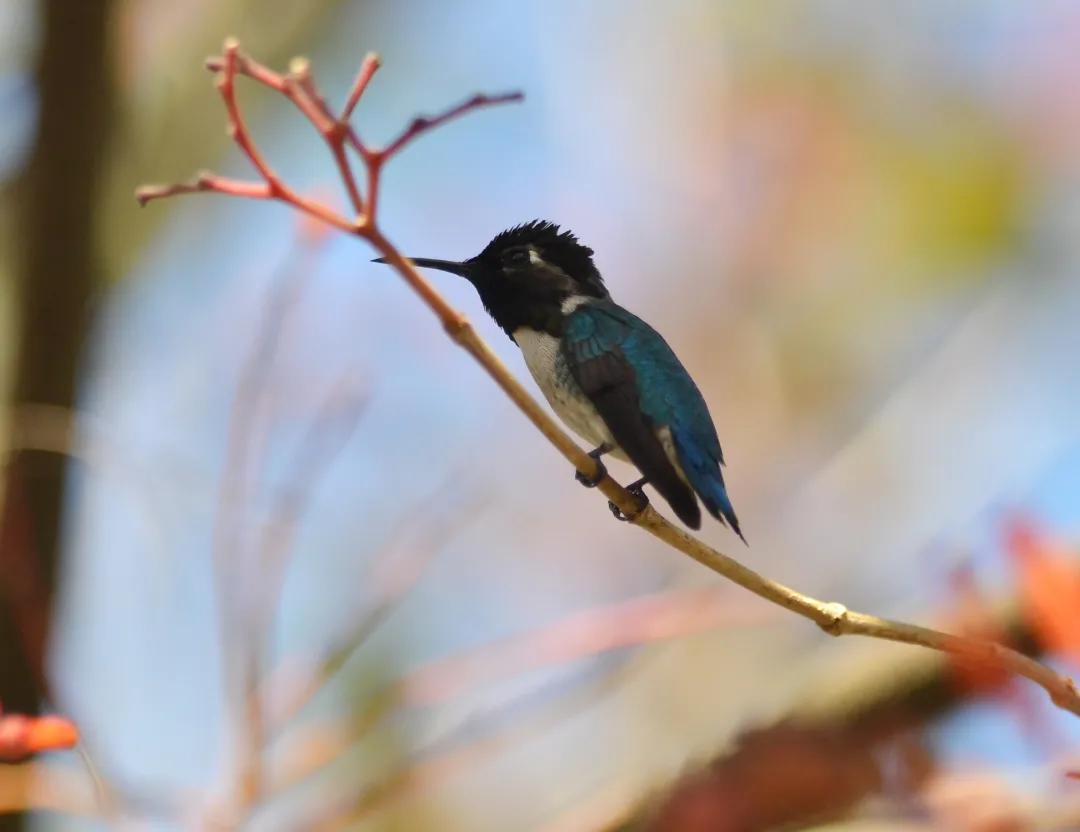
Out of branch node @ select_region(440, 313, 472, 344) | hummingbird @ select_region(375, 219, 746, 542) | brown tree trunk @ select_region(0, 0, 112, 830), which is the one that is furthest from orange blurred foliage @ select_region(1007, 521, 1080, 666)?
brown tree trunk @ select_region(0, 0, 112, 830)

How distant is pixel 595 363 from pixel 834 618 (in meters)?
0.91

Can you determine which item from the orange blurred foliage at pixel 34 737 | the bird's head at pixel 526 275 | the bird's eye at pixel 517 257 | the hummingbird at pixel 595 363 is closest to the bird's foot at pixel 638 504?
the hummingbird at pixel 595 363

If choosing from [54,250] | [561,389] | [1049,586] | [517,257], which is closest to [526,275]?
[517,257]

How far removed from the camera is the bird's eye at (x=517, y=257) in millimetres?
2658

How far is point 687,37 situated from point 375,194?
4266 mm

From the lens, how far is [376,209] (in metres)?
1.31

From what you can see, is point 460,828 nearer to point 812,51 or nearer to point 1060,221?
point 1060,221

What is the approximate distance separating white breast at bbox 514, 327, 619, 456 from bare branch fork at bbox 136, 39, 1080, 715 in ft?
2.53

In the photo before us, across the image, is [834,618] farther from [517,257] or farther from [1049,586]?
[517,257]

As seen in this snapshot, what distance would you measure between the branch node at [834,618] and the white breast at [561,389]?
0.74 meters

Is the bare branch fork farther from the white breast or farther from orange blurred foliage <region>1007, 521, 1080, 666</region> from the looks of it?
the white breast

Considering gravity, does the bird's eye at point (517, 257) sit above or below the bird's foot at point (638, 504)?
above

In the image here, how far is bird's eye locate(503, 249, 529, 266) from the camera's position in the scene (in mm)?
2658

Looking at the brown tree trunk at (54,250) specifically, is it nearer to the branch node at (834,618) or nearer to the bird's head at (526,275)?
the bird's head at (526,275)
